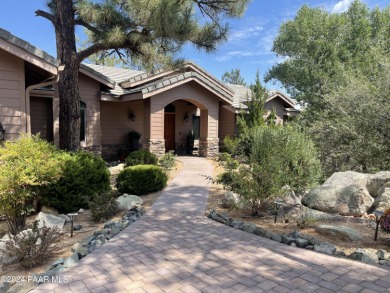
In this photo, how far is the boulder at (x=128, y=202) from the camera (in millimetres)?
6891

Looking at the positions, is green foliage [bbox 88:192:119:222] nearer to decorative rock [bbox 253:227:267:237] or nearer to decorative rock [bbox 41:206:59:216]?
decorative rock [bbox 41:206:59:216]

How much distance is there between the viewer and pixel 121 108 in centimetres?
1498

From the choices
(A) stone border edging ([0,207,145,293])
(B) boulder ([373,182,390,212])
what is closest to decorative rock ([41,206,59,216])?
(A) stone border edging ([0,207,145,293])

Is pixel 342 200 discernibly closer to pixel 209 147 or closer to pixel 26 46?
pixel 26 46

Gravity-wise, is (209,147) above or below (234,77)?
below

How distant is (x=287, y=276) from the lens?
12.3ft

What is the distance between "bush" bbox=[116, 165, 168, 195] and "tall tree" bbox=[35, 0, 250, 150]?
218 centimetres

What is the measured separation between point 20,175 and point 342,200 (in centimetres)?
700

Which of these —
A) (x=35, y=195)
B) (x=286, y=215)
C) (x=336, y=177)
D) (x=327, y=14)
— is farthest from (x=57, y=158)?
(x=327, y=14)

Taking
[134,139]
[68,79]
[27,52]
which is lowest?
[134,139]

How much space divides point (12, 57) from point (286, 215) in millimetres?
8041

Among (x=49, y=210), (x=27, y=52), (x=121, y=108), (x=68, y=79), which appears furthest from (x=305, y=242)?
(x=121, y=108)

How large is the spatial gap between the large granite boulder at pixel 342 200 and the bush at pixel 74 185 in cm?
549

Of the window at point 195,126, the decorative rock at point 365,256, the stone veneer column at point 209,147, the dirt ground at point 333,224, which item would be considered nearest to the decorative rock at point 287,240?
the dirt ground at point 333,224
